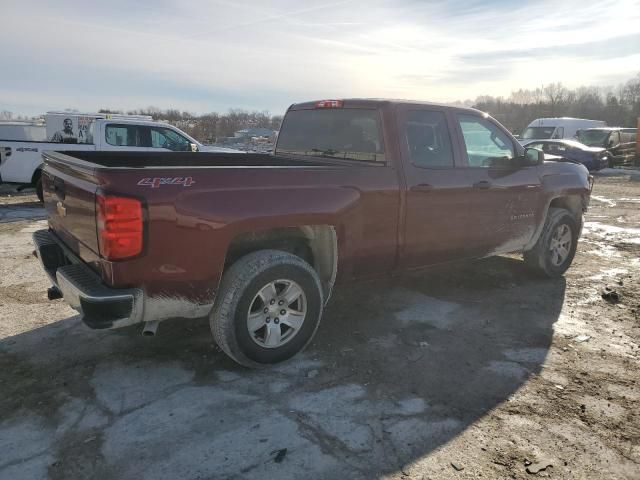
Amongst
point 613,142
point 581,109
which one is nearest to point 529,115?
→ point 581,109

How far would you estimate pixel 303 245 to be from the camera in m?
3.99

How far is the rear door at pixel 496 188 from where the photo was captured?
188 inches

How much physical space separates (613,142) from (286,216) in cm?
2435

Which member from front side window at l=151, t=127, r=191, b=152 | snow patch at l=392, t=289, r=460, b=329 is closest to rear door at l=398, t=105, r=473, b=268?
snow patch at l=392, t=289, r=460, b=329

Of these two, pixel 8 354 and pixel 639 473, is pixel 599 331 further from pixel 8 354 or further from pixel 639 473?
pixel 8 354

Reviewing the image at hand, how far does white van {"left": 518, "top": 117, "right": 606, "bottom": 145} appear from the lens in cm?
2295

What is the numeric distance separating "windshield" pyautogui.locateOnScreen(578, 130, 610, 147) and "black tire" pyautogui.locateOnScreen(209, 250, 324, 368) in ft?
74.3

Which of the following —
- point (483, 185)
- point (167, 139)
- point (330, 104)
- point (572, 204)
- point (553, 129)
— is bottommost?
point (572, 204)

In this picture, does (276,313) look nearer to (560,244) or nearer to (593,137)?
(560,244)

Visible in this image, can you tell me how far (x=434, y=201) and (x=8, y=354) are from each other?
11.7ft

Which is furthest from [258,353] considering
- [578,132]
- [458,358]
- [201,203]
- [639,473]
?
[578,132]

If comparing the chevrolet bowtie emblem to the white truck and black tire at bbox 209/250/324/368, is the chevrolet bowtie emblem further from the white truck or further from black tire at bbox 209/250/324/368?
the white truck

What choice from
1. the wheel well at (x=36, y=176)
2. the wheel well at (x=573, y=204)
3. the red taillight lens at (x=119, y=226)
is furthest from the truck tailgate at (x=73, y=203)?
the wheel well at (x=36, y=176)

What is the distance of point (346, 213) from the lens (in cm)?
379
